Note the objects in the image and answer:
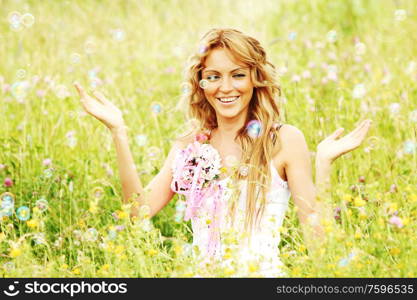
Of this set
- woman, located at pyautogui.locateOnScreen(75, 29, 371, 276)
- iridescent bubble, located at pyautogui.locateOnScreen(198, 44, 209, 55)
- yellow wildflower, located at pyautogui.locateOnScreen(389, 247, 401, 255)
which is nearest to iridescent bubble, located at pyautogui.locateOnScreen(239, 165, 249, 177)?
woman, located at pyautogui.locateOnScreen(75, 29, 371, 276)

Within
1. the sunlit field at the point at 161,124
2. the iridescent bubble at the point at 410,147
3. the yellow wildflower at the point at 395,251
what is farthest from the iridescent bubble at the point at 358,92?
the yellow wildflower at the point at 395,251

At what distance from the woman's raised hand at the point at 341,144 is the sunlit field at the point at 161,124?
171 millimetres

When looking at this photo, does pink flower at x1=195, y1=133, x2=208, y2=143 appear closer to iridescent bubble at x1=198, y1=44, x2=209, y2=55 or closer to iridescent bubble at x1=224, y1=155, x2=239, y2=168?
iridescent bubble at x1=224, y1=155, x2=239, y2=168

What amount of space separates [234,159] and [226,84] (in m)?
0.31

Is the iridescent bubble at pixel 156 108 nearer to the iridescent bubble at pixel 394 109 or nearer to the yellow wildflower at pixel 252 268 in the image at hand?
the iridescent bubble at pixel 394 109

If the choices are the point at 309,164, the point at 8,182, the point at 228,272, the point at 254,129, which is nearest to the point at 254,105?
the point at 254,129

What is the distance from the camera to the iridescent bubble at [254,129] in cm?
321

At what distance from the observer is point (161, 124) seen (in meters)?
4.57

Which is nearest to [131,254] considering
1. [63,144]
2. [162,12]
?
[63,144]

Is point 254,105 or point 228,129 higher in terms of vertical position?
point 254,105

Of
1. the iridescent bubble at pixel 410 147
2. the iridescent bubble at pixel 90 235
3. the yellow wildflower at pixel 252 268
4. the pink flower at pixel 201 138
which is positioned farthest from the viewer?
the iridescent bubble at pixel 410 147

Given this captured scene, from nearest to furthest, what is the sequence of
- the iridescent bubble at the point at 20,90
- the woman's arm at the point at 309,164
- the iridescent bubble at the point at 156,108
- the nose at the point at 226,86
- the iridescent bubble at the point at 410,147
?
the woman's arm at the point at 309,164
the nose at the point at 226,86
the iridescent bubble at the point at 410,147
the iridescent bubble at the point at 156,108
the iridescent bubble at the point at 20,90

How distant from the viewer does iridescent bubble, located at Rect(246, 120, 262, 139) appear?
3.21m

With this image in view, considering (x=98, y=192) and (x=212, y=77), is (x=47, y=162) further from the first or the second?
(x=212, y=77)
